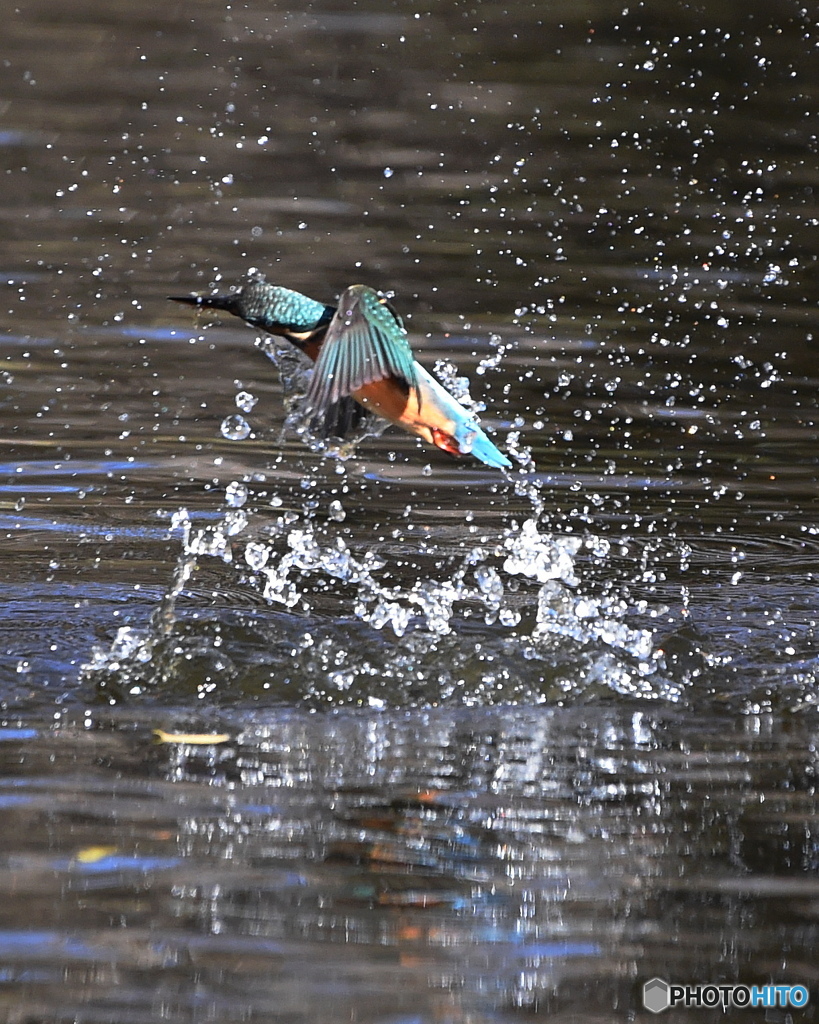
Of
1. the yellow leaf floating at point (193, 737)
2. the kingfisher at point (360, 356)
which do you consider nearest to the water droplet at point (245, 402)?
the kingfisher at point (360, 356)

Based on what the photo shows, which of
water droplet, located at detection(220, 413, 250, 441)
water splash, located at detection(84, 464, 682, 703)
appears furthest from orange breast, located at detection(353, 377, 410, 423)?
water droplet, located at detection(220, 413, 250, 441)

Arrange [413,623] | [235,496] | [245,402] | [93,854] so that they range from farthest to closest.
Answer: [245,402] → [235,496] → [413,623] → [93,854]

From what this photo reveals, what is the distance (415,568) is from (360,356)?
1602 mm

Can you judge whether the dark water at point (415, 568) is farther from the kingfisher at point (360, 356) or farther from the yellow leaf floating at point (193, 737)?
the kingfisher at point (360, 356)

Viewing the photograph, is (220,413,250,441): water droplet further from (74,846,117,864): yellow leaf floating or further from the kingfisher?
(74,846,117,864): yellow leaf floating

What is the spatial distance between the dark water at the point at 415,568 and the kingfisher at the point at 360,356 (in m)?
0.31

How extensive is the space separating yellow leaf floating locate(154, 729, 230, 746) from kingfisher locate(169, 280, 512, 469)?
0.79 meters

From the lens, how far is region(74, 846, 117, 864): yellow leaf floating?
3363 millimetres

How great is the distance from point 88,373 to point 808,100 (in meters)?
6.65

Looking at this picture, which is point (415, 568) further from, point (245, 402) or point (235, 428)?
point (245, 402)

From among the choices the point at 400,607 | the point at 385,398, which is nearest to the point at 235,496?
the point at 400,607

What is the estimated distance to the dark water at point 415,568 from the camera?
3158 mm

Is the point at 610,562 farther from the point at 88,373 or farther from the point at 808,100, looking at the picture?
the point at 808,100

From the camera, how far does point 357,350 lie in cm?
380
